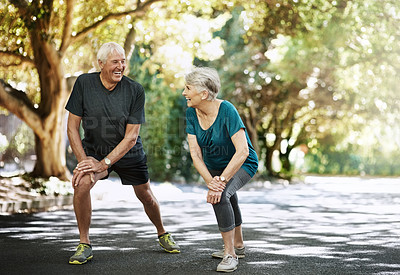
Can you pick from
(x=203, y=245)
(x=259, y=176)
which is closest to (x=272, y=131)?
(x=259, y=176)

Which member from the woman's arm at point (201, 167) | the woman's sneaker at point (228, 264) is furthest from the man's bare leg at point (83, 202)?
the woman's sneaker at point (228, 264)

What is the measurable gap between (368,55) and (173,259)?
1813cm

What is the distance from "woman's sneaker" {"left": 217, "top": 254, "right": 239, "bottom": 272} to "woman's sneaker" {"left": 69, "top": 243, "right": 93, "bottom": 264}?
124 centimetres

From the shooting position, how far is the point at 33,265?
5520 millimetres

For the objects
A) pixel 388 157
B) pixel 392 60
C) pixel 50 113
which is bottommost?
pixel 388 157

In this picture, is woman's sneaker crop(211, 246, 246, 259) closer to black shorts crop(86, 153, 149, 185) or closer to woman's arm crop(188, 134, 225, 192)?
woman's arm crop(188, 134, 225, 192)

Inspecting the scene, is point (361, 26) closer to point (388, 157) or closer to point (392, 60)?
point (392, 60)

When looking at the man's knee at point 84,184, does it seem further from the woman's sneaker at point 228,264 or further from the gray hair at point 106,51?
the woman's sneaker at point 228,264

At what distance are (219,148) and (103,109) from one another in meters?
1.14

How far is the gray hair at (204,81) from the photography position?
552 centimetres

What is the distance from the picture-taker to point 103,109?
565 centimetres

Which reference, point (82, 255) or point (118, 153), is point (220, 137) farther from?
point (82, 255)

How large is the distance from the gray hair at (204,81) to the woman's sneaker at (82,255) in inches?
70.8

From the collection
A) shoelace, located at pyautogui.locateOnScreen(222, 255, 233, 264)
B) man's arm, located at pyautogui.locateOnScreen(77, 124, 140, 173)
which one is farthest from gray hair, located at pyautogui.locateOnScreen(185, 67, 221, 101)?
shoelace, located at pyautogui.locateOnScreen(222, 255, 233, 264)
